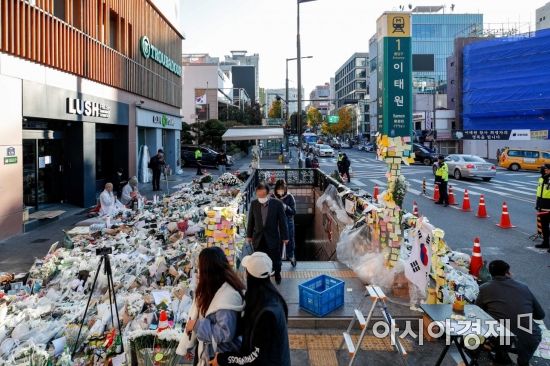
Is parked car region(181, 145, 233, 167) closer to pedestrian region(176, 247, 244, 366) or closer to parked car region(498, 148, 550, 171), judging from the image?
parked car region(498, 148, 550, 171)

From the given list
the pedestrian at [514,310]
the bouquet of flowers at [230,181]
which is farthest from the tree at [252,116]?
the pedestrian at [514,310]

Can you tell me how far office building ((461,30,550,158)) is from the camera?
43.1m

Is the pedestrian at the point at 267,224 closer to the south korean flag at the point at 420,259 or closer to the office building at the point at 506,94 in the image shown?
the south korean flag at the point at 420,259

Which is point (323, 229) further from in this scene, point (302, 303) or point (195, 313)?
point (195, 313)

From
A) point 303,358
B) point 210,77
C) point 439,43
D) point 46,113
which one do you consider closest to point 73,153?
point 46,113

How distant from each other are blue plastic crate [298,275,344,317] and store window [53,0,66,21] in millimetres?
13423

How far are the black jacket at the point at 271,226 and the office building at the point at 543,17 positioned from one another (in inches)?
4407

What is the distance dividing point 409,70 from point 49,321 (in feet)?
32.8

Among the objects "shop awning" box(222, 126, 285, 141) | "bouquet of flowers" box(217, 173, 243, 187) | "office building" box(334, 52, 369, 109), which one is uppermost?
"office building" box(334, 52, 369, 109)

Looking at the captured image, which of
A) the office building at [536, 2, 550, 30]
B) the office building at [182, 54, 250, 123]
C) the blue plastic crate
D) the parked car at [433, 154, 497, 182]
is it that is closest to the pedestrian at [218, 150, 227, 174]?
the parked car at [433, 154, 497, 182]

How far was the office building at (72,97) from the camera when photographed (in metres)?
12.3

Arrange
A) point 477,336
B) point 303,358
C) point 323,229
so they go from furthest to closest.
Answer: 1. point 323,229
2. point 303,358
3. point 477,336

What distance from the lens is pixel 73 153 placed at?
55.3ft

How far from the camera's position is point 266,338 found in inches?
119
